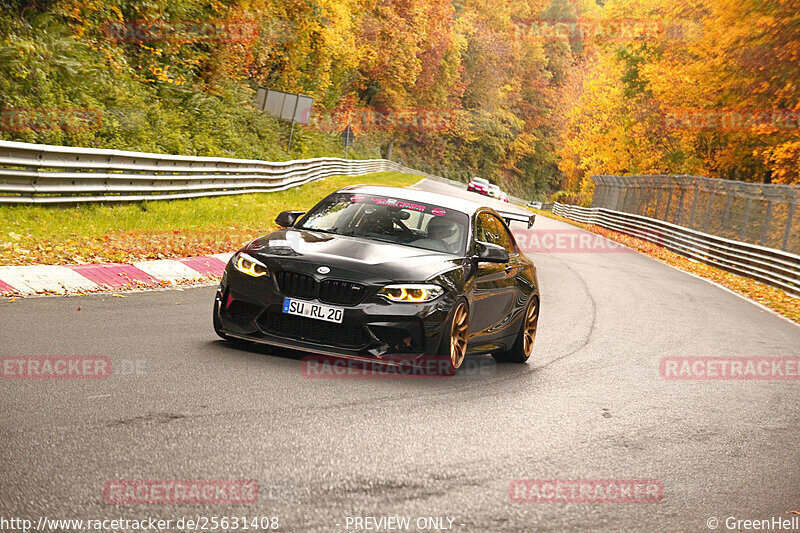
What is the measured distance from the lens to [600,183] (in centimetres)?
5278

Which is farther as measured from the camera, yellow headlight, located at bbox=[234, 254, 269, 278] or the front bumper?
yellow headlight, located at bbox=[234, 254, 269, 278]

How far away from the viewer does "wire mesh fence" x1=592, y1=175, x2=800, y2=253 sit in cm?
2569

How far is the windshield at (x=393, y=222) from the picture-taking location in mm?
8688

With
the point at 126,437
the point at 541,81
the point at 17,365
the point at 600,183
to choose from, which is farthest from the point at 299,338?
the point at 541,81

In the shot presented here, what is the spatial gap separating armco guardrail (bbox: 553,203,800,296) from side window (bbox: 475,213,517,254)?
585 inches

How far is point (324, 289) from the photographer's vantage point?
7.53 meters

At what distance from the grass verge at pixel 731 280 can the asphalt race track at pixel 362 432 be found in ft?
35.6

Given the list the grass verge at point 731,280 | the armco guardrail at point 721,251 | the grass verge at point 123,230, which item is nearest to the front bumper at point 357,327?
the grass verge at point 123,230

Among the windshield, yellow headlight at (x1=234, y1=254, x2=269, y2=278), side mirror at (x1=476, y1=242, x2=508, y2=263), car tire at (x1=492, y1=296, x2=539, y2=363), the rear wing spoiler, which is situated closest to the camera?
yellow headlight at (x1=234, y1=254, x2=269, y2=278)

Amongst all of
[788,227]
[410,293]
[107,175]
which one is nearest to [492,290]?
[410,293]

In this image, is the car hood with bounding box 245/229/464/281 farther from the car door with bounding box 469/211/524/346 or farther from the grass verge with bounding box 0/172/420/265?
the grass verge with bounding box 0/172/420/265

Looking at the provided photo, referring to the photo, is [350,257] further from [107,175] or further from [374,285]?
[107,175]

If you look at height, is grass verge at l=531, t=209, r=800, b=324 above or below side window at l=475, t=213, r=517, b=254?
below

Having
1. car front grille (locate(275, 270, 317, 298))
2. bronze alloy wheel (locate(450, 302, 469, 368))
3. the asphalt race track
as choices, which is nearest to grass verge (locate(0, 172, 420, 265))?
the asphalt race track
